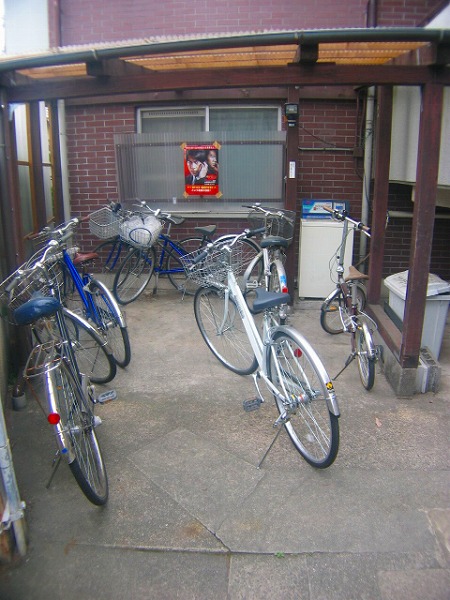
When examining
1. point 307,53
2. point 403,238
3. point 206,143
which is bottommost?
point 403,238

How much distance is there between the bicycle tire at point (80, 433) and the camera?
2619 millimetres

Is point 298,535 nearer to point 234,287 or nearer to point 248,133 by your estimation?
point 234,287

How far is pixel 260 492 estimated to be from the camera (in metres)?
2.95

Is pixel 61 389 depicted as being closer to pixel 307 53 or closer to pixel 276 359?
pixel 276 359

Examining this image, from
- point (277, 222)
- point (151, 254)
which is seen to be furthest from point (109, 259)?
point (277, 222)

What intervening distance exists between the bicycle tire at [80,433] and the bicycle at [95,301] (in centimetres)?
131

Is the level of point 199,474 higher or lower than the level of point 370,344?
lower

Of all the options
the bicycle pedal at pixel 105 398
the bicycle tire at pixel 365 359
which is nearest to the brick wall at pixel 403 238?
the bicycle tire at pixel 365 359

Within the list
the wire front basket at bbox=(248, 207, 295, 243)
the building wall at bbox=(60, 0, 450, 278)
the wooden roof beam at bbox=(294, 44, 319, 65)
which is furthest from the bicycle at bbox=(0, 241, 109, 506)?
the building wall at bbox=(60, 0, 450, 278)

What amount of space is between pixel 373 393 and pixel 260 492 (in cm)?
155

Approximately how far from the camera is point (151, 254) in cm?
656

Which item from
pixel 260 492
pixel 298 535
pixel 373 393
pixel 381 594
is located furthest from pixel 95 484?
pixel 373 393

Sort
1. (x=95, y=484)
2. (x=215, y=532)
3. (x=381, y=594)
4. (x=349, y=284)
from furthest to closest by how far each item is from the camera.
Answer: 1. (x=349, y=284)
2. (x=95, y=484)
3. (x=215, y=532)
4. (x=381, y=594)

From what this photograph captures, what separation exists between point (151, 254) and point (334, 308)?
254 cm
